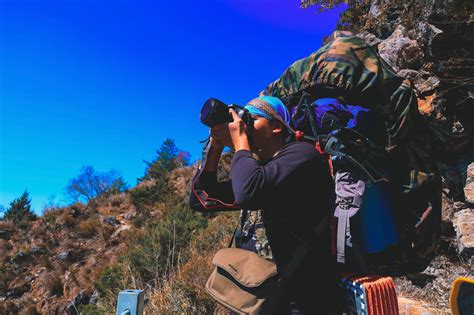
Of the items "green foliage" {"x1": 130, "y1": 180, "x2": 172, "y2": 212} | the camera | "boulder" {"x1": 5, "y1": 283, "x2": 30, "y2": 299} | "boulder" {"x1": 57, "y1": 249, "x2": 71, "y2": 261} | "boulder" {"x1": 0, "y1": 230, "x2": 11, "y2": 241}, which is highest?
"green foliage" {"x1": 130, "y1": 180, "x2": 172, "y2": 212}

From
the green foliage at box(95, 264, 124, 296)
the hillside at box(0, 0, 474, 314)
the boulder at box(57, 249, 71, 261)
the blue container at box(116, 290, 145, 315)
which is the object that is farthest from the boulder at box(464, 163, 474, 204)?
the boulder at box(57, 249, 71, 261)

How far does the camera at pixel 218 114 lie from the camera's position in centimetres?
129

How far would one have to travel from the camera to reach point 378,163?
1.19m

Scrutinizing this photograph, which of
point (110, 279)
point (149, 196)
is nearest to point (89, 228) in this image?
point (149, 196)

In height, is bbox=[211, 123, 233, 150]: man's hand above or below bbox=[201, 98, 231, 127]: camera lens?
below

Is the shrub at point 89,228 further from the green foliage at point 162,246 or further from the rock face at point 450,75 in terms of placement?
the rock face at point 450,75

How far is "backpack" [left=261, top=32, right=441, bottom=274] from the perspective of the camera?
1.17 m

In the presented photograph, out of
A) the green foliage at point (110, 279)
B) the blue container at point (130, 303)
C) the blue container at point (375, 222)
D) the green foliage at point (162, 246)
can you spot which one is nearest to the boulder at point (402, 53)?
the blue container at point (375, 222)

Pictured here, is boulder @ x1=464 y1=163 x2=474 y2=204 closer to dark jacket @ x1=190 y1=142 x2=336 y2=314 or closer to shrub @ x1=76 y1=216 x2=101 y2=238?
dark jacket @ x1=190 y1=142 x2=336 y2=314

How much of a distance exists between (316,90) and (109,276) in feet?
23.6

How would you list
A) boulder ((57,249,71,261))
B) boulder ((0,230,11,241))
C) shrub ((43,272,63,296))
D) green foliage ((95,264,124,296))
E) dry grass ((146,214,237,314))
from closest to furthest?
dry grass ((146,214,237,314)), green foliage ((95,264,124,296)), shrub ((43,272,63,296)), boulder ((57,249,71,261)), boulder ((0,230,11,241))

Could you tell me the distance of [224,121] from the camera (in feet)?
4.25

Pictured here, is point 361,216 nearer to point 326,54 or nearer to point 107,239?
point 326,54

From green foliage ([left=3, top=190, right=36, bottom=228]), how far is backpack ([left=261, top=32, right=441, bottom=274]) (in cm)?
1591
